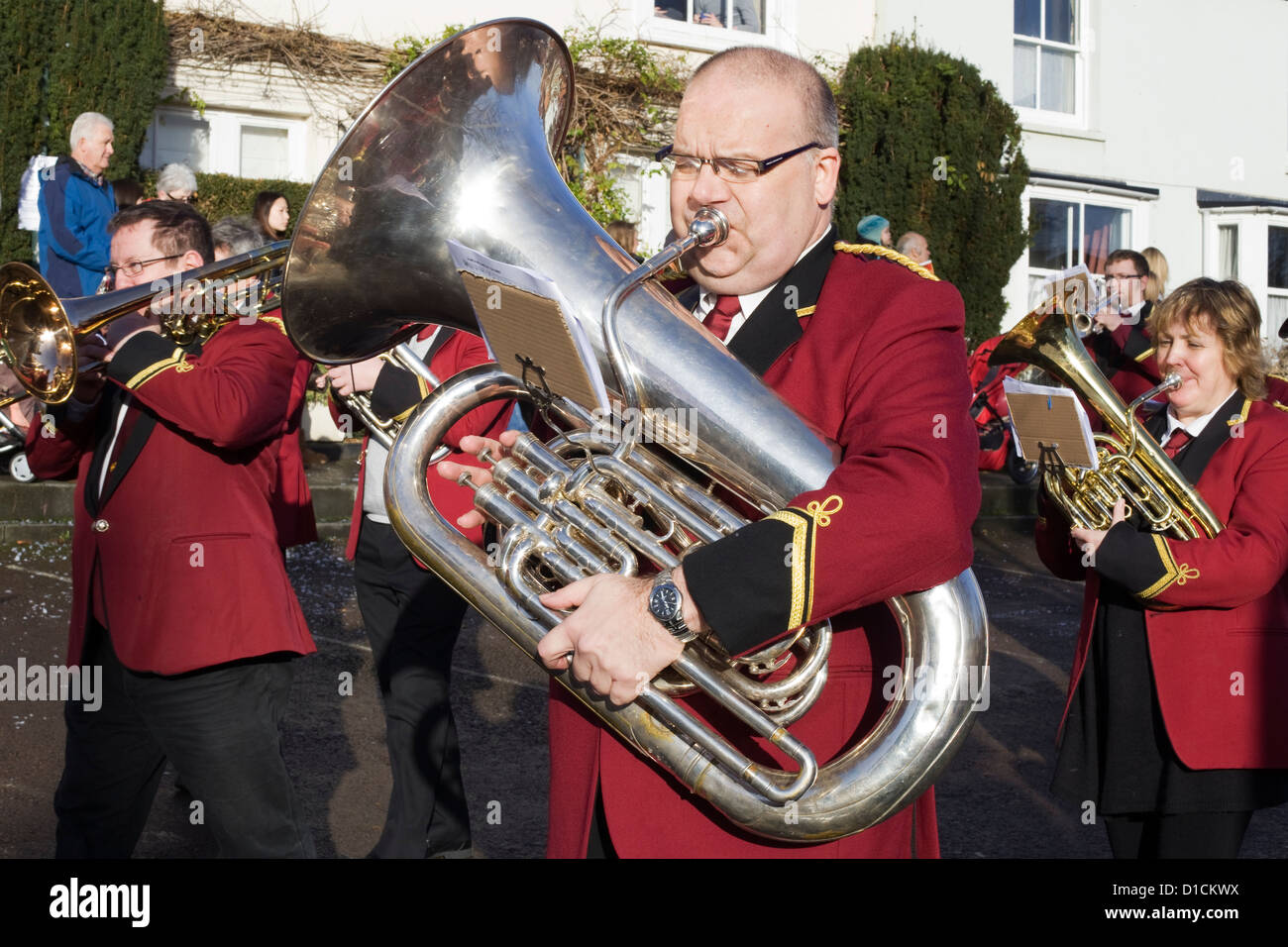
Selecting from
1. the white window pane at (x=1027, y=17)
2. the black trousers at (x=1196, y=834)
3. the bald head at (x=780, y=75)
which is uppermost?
the white window pane at (x=1027, y=17)

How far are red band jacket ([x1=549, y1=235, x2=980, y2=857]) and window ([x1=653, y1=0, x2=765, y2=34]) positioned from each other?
1235 centimetres

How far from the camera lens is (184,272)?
3330mm

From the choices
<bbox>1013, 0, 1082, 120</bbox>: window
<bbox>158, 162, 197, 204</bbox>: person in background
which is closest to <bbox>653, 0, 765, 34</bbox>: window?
<bbox>1013, 0, 1082, 120</bbox>: window

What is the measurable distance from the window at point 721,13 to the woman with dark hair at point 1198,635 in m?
11.2

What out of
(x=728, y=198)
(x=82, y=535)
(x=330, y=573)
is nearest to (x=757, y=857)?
(x=728, y=198)

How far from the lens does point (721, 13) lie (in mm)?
14023

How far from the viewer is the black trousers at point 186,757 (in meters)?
3.14

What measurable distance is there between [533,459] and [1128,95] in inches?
629

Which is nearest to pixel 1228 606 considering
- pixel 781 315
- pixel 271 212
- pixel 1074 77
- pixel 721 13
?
pixel 781 315

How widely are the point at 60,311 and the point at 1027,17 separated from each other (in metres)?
15.0

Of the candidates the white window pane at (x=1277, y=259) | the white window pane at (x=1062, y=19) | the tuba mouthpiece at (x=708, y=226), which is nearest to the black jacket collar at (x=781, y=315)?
the tuba mouthpiece at (x=708, y=226)

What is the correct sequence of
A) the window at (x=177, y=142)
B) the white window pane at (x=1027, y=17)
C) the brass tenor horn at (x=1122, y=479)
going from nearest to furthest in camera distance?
the brass tenor horn at (x=1122, y=479), the window at (x=177, y=142), the white window pane at (x=1027, y=17)

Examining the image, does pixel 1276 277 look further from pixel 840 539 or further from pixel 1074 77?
pixel 840 539

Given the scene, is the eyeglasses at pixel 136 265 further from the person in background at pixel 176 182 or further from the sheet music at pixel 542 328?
the person in background at pixel 176 182
